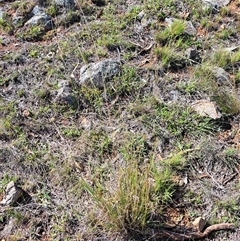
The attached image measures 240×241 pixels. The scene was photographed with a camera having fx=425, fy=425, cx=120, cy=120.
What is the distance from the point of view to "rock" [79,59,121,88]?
326 cm

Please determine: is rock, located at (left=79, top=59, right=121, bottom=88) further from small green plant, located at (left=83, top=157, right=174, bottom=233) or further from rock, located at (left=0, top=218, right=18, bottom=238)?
rock, located at (left=0, top=218, right=18, bottom=238)

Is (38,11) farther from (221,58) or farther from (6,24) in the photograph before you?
(221,58)

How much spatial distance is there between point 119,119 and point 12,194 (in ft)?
3.06

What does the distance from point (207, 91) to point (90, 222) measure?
140 centimetres

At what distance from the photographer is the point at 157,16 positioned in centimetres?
389

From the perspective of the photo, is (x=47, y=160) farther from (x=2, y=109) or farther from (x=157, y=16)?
(x=157, y=16)

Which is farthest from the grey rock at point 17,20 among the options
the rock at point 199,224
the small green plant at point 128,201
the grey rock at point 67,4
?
the rock at point 199,224

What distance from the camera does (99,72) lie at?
10.8 ft

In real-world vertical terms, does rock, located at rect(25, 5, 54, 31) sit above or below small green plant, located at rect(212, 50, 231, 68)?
above

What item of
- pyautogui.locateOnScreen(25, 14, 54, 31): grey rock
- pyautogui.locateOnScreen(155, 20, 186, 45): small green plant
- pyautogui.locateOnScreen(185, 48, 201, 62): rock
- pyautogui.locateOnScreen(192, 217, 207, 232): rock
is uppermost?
pyautogui.locateOnScreen(25, 14, 54, 31): grey rock

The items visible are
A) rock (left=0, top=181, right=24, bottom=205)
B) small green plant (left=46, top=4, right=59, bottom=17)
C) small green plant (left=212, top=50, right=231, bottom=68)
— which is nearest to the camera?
rock (left=0, top=181, right=24, bottom=205)

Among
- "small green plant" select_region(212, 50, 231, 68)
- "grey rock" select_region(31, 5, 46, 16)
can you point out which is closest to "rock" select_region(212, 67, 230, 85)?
"small green plant" select_region(212, 50, 231, 68)

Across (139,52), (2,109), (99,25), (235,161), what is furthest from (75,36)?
(235,161)

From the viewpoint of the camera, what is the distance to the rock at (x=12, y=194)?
262 centimetres
